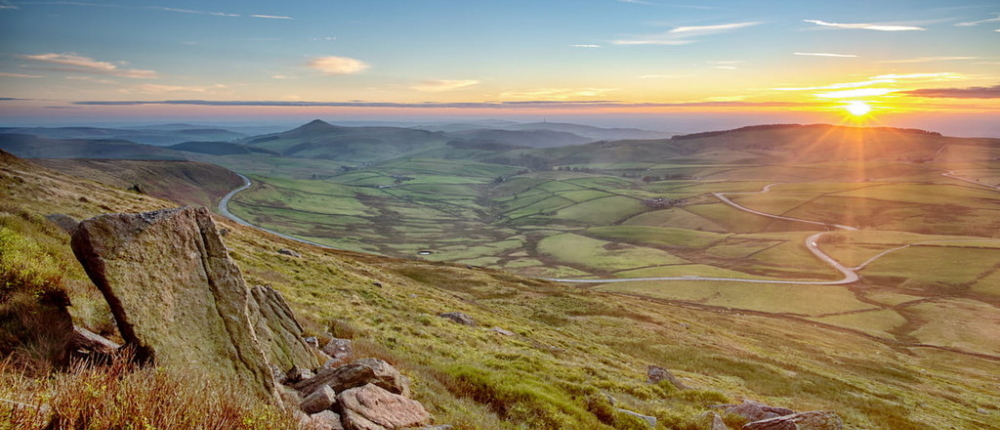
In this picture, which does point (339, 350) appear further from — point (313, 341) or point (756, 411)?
point (756, 411)

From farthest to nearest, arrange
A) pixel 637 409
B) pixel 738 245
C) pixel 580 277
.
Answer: pixel 738 245, pixel 580 277, pixel 637 409

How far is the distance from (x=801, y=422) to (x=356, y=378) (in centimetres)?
1771

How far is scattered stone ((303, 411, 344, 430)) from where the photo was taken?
9.81 m

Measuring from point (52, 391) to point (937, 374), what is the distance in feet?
251

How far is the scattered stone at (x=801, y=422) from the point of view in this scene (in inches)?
703

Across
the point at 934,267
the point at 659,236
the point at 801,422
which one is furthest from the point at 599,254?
the point at 801,422

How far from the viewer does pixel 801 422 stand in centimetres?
1866

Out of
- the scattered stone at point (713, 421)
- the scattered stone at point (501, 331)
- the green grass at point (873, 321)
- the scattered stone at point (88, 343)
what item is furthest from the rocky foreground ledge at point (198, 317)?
the green grass at point (873, 321)

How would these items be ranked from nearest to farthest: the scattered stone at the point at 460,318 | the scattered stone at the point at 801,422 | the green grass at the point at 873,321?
the scattered stone at the point at 801,422
the scattered stone at the point at 460,318
the green grass at the point at 873,321

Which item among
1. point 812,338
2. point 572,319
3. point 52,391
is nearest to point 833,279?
point 812,338

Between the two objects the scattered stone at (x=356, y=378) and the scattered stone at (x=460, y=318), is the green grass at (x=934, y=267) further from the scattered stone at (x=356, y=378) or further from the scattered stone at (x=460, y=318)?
the scattered stone at (x=356, y=378)

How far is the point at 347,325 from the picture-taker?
24.7 metres

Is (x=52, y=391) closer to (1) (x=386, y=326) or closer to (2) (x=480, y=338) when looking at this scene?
(1) (x=386, y=326)

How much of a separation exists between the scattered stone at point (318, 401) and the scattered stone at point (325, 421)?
360 millimetres
